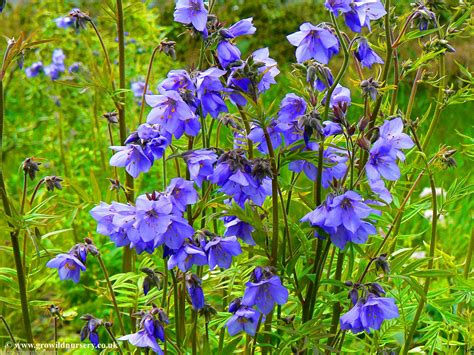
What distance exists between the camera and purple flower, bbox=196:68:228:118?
1471 mm

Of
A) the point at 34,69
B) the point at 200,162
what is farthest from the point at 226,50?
the point at 34,69

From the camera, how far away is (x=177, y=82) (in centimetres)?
153

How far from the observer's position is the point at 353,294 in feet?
5.28

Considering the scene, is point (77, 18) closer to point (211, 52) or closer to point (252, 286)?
point (211, 52)

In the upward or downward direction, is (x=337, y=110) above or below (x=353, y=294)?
above

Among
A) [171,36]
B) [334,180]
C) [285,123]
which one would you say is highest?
[285,123]

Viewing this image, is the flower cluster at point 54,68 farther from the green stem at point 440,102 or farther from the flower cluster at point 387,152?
the flower cluster at point 387,152

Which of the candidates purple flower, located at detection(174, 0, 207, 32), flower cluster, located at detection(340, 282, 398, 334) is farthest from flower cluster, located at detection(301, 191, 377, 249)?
purple flower, located at detection(174, 0, 207, 32)

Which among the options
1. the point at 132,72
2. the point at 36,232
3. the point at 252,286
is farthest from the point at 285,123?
the point at 132,72

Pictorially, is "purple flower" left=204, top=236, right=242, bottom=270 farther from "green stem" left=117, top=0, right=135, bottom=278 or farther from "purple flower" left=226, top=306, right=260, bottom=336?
"green stem" left=117, top=0, right=135, bottom=278

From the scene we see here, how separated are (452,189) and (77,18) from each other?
1348 mm

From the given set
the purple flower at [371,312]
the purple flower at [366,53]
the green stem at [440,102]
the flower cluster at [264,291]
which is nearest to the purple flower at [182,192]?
the flower cluster at [264,291]

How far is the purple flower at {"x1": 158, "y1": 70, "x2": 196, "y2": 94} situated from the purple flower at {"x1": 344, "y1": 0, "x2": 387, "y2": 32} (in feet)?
1.16

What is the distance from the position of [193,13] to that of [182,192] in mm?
375
